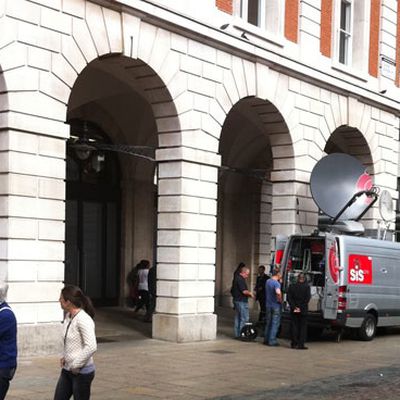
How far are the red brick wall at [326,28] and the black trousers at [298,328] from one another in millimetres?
8422

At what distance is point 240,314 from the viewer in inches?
675

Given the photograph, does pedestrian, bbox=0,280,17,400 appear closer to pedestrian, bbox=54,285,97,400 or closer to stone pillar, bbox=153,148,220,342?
pedestrian, bbox=54,285,97,400

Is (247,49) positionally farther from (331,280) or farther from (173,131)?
(331,280)

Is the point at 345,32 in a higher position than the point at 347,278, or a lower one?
higher

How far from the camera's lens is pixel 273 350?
1558 centimetres

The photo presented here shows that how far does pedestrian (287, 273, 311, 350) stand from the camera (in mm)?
15875

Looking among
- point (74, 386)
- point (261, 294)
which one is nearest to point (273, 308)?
point (261, 294)

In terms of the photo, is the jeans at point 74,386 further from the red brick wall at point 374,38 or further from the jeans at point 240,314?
the red brick wall at point 374,38

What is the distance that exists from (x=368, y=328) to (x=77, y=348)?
1211 centimetres

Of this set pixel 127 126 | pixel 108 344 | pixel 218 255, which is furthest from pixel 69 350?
pixel 218 255

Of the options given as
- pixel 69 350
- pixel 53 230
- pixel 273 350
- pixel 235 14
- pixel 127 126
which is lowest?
pixel 273 350

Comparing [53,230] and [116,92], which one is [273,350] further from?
[116,92]

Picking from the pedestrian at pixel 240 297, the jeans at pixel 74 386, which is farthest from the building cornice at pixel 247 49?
the jeans at pixel 74 386

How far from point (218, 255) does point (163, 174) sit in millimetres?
9522
